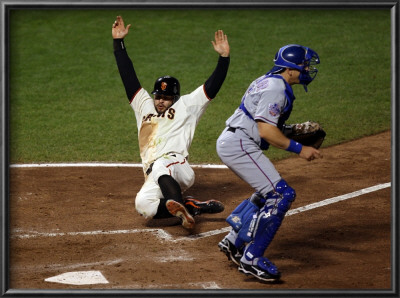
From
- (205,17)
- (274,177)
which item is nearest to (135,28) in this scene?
(205,17)

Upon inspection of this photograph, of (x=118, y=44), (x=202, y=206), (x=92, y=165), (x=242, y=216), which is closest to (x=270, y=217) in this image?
(x=242, y=216)

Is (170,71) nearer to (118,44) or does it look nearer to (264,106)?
(118,44)

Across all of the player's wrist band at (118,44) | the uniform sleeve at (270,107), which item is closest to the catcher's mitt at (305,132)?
the uniform sleeve at (270,107)

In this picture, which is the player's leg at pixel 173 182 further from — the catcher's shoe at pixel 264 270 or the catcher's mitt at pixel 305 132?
the catcher's mitt at pixel 305 132

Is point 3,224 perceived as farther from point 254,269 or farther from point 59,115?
point 59,115

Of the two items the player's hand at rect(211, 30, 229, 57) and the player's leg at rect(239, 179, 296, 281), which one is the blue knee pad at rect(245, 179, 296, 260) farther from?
the player's hand at rect(211, 30, 229, 57)

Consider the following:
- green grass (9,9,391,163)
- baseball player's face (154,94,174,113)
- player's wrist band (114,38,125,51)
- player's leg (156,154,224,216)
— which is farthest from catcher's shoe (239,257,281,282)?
green grass (9,9,391,163)
